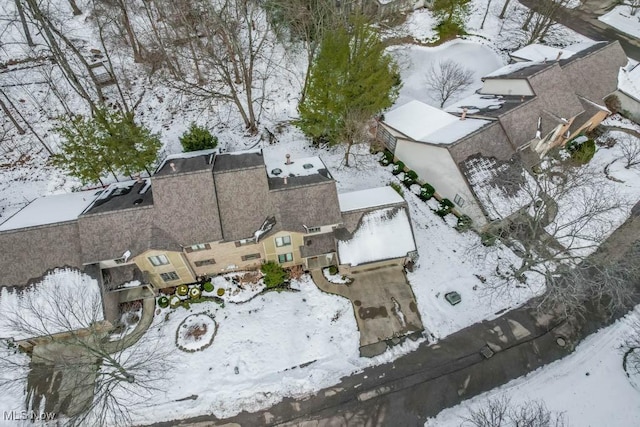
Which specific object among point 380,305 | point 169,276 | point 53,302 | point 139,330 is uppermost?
point 169,276

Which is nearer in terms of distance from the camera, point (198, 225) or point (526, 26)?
point (198, 225)

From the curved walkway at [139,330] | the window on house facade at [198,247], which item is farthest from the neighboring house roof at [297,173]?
the curved walkway at [139,330]

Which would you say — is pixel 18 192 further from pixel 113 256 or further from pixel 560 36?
pixel 560 36

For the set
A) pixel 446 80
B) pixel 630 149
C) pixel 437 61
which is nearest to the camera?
pixel 630 149

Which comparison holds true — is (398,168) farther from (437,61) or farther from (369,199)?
(437,61)

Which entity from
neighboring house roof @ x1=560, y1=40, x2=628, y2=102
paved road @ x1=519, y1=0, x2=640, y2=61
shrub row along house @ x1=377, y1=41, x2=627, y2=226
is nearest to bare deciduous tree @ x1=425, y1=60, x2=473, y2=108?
shrub row along house @ x1=377, y1=41, x2=627, y2=226

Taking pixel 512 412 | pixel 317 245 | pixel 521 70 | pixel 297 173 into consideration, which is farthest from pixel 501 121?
pixel 512 412
